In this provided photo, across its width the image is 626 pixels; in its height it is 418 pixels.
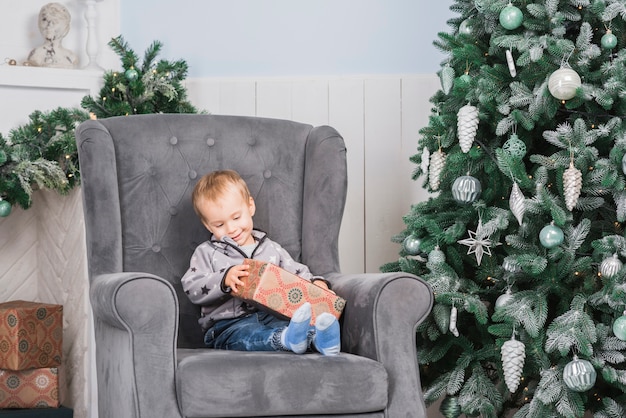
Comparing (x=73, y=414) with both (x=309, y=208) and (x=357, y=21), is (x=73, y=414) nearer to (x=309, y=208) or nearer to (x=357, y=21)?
(x=309, y=208)

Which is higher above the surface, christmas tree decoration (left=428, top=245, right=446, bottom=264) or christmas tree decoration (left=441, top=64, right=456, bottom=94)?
christmas tree decoration (left=441, top=64, right=456, bottom=94)

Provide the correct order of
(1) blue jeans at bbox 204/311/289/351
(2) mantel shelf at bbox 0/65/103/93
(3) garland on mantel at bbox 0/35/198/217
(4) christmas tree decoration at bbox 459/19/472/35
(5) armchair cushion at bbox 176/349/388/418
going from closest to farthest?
(5) armchair cushion at bbox 176/349/388/418, (1) blue jeans at bbox 204/311/289/351, (4) christmas tree decoration at bbox 459/19/472/35, (3) garland on mantel at bbox 0/35/198/217, (2) mantel shelf at bbox 0/65/103/93

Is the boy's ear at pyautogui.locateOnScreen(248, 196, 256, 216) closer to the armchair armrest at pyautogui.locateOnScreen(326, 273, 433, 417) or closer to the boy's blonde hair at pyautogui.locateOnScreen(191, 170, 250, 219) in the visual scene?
the boy's blonde hair at pyautogui.locateOnScreen(191, 170, 250, 219)

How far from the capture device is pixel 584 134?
2291mm

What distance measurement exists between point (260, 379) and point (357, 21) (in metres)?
1.93

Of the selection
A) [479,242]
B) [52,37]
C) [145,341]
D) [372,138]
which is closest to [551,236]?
[479,242]

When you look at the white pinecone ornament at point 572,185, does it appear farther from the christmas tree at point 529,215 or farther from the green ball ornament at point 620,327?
the green ball ornament at point 620,327

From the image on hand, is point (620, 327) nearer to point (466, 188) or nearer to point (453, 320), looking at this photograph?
point (453, 320)

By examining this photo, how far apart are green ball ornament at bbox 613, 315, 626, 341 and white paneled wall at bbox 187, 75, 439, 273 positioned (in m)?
1.35

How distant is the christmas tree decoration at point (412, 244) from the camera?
2643mm

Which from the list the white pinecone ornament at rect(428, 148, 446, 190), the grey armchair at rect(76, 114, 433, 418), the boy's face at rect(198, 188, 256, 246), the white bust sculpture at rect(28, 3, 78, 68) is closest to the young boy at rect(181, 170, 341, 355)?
the boy's face at rect(198, 188, 256, 246)

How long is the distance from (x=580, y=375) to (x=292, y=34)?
1.91 metres

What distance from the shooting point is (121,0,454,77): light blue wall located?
348 cm

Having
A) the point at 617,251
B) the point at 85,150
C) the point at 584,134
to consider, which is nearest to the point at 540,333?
the point at 617,251
